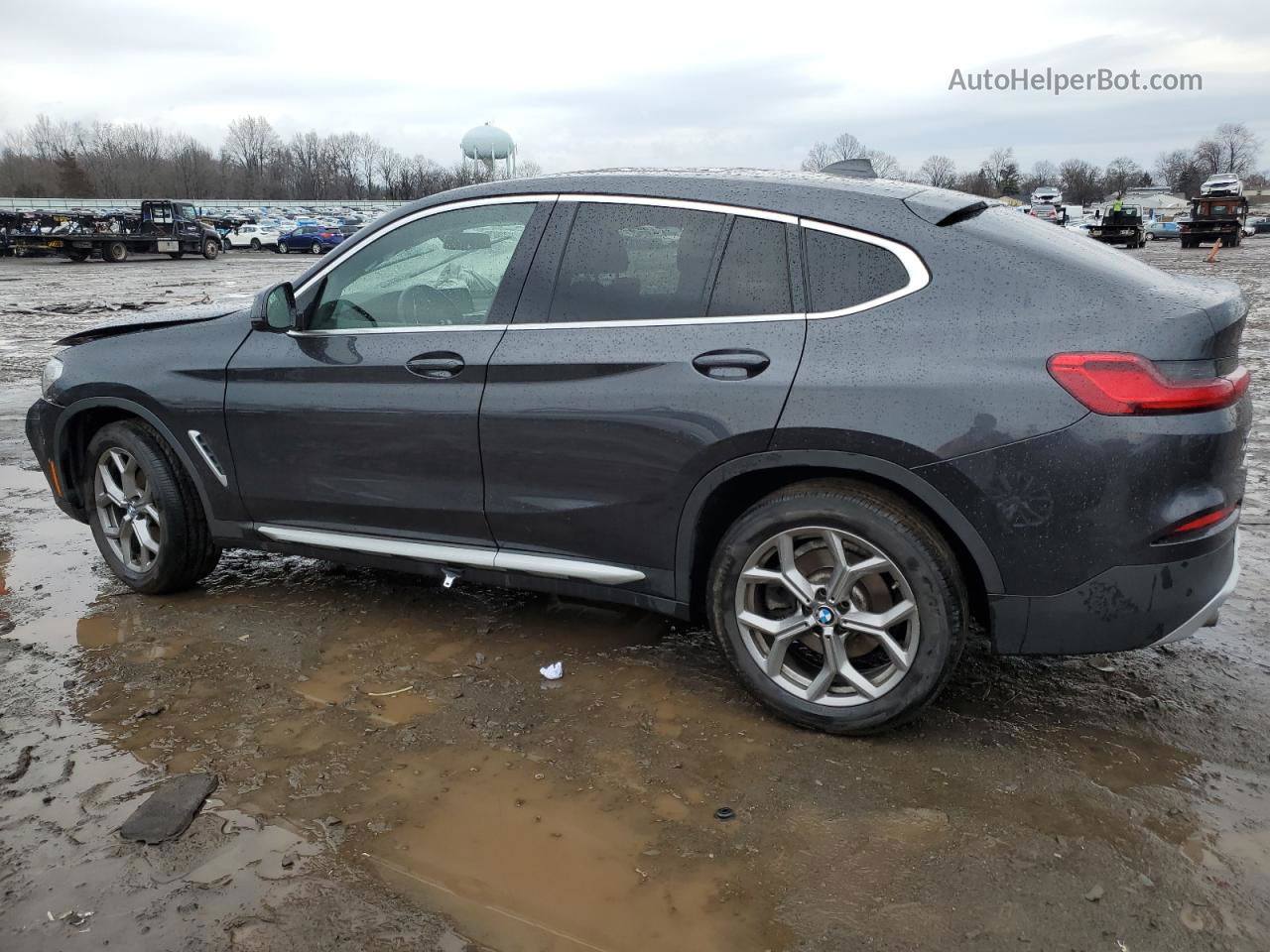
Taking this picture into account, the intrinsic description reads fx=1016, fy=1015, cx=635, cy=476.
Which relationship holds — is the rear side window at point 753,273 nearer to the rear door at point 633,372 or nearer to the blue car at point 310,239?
the rear door at point 633,372

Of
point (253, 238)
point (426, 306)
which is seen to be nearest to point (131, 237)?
point (253, 238)

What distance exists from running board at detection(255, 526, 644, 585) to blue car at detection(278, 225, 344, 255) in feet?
150

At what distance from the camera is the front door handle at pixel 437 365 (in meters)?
3.78

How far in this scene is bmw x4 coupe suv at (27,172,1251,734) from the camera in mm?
2934

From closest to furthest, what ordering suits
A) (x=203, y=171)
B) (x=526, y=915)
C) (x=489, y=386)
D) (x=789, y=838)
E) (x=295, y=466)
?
(x=526, y=915) → (x=789, y=838) → (x=489, y=386) → (x=295, y=466) → (x=203, y=171)

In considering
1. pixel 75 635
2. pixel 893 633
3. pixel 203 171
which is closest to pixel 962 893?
pixel 893 633

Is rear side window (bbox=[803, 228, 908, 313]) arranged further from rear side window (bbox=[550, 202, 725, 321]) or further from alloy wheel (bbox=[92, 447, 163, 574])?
alloy wheel (bbox=[92, 447, 163, 574])

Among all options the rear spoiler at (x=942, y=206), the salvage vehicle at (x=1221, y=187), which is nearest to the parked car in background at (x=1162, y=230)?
the salvage vehicle at (x=1221, y=187)

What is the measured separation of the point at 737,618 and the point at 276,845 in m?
1.56

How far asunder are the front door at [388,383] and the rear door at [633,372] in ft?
0.41

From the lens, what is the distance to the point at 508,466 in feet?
12.2

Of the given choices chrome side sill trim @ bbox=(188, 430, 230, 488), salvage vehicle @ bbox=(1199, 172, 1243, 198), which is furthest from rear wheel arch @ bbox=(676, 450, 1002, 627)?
salvage vehicle @ bbox=(1199, 172, 1243, 198)

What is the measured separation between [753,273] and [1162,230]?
6124cm

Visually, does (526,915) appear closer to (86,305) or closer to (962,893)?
(962,893)
